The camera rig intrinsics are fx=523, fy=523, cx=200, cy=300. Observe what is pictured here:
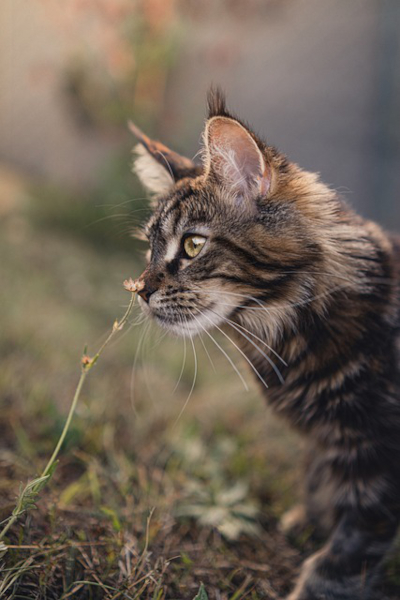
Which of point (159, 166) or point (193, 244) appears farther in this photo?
point (159, 166)

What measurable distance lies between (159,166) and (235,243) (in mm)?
445

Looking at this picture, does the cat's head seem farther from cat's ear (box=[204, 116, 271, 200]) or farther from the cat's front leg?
the cat's front leg

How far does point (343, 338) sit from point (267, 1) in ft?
11.8

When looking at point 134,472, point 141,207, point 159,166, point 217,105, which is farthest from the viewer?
point 141,207

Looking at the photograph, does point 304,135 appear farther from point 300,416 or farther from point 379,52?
point 300,416

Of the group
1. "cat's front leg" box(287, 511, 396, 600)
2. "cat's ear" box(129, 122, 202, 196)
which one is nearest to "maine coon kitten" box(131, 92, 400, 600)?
"cat's front leg" box(287, 511, 396, 600)

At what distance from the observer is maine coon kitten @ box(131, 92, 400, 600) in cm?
134

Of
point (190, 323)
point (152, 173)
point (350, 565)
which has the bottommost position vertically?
point (350, 565)

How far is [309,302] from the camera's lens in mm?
1395

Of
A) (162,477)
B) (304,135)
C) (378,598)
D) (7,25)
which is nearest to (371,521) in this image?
(378,598)

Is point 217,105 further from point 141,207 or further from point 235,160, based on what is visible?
point 141,207

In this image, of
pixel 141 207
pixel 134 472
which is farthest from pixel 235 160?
pixel 134 472

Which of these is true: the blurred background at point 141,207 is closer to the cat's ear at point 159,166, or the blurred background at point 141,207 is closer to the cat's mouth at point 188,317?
the cat's mouth at point 188,317

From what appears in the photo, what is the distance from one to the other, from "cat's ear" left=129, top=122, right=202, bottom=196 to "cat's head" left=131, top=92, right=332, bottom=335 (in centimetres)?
22
